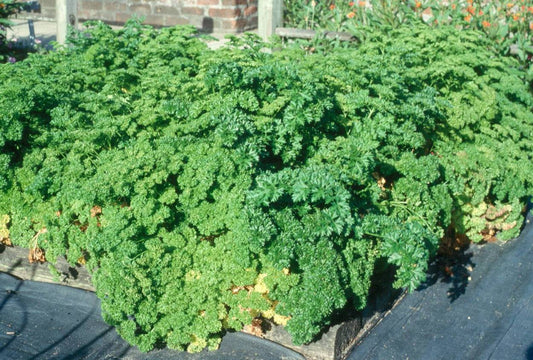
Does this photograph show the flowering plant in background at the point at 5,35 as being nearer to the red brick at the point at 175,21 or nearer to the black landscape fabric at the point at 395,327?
the red brick at the point at 175,21

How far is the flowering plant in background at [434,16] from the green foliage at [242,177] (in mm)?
1987

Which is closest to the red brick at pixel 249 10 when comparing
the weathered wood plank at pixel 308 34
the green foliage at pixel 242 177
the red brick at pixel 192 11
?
the red brick at pixel 192 11

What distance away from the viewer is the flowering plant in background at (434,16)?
7.34 metres

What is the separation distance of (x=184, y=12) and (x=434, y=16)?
405cm

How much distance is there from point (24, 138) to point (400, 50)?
3.24 m

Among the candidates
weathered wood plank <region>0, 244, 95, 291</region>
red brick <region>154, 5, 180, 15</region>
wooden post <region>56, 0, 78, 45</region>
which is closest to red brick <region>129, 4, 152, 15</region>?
red brick <region>154, 5, 180, 15</region>

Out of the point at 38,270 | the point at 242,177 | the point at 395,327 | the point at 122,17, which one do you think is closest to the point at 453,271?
the point at 395,327

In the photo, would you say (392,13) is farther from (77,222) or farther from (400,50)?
(77,222)

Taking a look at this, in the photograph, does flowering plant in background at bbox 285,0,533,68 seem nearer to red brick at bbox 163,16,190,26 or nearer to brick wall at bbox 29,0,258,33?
brick wall at bbox 29,0,258,33

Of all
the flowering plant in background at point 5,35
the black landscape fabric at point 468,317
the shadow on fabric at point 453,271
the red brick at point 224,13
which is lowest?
the black landscape fabric at point 468,317

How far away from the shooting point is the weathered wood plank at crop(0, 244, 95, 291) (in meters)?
4.54

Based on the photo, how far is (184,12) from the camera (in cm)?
983

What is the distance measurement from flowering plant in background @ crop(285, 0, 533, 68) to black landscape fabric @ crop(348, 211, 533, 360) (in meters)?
3.02

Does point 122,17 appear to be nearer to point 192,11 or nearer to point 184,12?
point 184,12
